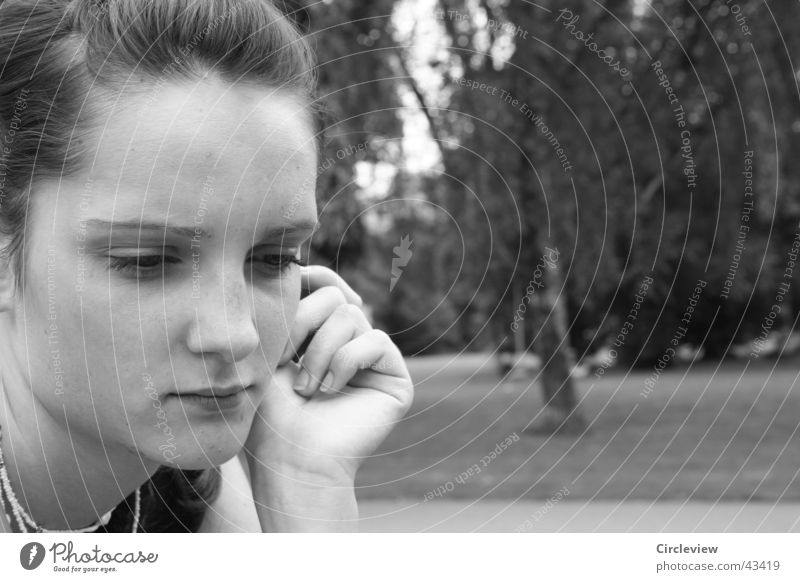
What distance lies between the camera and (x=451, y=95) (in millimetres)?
8414

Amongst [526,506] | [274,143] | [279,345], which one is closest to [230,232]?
[274,143]

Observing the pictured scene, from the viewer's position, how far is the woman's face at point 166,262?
4.17 ft

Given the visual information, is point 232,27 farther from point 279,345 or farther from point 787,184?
point 787,184

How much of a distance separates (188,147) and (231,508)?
39.7 inches

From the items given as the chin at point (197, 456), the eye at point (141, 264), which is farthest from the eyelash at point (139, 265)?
the chin at point (197, 456)

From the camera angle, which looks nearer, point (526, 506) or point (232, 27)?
point (232, 27)

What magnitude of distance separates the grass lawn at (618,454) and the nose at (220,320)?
12.9 feet

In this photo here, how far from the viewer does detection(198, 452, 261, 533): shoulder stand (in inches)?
77.1
